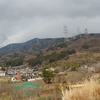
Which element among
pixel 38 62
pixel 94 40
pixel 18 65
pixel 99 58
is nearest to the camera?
pixel 99 58

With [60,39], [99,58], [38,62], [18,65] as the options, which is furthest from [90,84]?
[60,39]

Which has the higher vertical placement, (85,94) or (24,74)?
(85,94)

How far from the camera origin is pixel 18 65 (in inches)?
2997

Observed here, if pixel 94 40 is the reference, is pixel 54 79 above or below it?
below

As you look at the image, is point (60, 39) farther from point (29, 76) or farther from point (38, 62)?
point (29, 76)

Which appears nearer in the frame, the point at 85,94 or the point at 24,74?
the point at 85,94

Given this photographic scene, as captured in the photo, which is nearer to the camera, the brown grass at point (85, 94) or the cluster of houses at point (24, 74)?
the brown grass at point (85, 94)

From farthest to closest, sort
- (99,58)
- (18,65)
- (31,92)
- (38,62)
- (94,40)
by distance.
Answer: (94,40) → (18,65) → (38,62) → (99,58) → (31,92)

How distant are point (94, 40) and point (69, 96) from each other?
83302mm

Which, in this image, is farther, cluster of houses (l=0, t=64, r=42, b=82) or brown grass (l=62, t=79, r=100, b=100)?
cluster of houses (l=0, t=64, r=42, b=82)

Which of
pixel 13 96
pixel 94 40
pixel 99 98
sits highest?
pixel 94 40

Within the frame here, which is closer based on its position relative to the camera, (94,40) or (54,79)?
(54,79)

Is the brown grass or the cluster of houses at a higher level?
the brown grass

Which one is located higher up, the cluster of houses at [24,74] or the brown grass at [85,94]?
the brown grass at [85,94]
